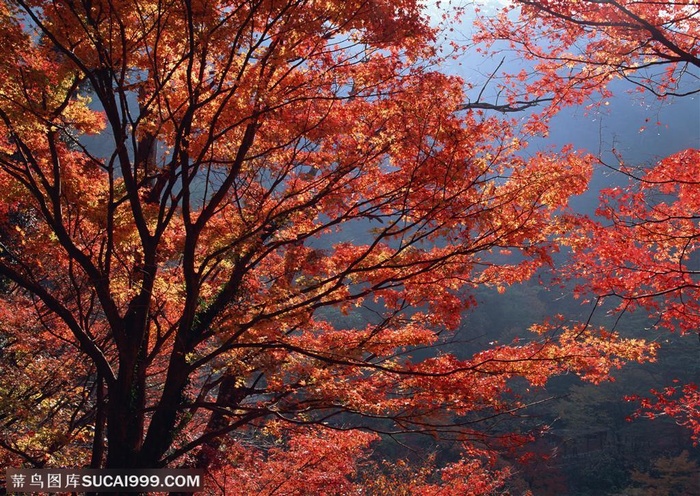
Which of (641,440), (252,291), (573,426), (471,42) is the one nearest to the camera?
(471,42)

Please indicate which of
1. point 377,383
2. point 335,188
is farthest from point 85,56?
point 377,383

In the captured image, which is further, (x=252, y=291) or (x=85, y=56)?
(x=252, y=291)

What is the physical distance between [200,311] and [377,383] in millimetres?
2294

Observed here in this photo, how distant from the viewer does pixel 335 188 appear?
553 cm

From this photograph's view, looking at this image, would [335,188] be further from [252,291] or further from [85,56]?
[85,56]

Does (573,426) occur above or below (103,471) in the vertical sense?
above

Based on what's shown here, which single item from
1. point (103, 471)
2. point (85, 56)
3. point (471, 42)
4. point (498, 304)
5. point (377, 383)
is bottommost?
point (103, 471)

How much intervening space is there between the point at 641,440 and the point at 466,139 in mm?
31342

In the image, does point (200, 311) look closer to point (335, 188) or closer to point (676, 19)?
point (335, 188)

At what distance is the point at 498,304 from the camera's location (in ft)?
155

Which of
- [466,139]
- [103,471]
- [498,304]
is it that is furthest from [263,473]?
[498,304]

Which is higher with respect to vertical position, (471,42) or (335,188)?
(471,42)

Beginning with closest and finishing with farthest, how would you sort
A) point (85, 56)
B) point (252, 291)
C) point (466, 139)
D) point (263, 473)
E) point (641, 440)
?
point (85, 56)
point (466, 139)
point (252, 291)
point (263, 473)
point (641, 440)

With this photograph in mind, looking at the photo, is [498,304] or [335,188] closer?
[335,188]
